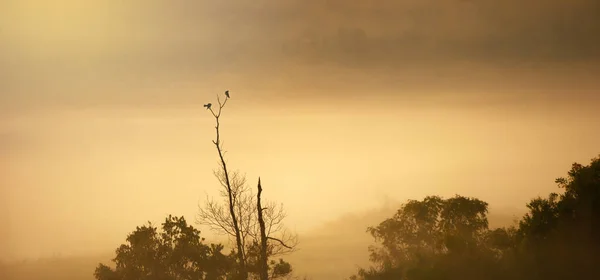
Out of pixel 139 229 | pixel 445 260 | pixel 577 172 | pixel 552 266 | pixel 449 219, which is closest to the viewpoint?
pixel 552 266

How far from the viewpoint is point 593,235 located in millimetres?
34750

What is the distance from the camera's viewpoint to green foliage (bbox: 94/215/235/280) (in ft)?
146

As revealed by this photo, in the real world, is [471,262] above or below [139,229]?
below

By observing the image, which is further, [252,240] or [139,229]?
[139,229]

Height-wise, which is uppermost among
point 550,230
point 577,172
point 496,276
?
point 577,172

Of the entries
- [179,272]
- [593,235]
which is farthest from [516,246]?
[179,272]

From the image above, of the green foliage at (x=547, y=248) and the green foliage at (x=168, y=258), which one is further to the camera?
the green foliage at (x=168, y=258)

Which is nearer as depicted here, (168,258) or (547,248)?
(547,248)

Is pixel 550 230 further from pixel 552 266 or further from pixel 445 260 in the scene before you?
pixel 445 260

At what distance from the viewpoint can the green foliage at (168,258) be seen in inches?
1750

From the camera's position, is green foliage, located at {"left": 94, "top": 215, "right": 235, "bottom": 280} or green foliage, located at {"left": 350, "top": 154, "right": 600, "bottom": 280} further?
green foliage, located at {"left": 94, "top": 215, "right": 235, "bottom": 280}

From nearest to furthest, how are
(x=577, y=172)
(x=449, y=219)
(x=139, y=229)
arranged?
(x=577, y=172) < (x=139, y=229) < (x=449, y=219)

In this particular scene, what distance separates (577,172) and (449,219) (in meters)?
22.8

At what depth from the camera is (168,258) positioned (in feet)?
147
